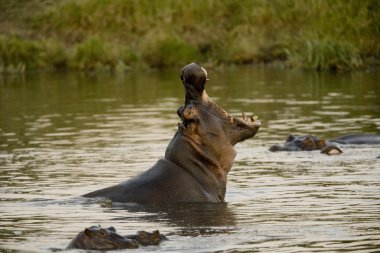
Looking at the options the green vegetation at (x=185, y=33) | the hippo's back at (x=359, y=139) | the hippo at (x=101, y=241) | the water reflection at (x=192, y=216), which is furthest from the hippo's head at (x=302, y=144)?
the green vegetation at (x=185, y=33)

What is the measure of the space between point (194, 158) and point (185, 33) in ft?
117

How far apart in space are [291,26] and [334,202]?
109 ft

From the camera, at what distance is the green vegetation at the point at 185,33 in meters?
36.9

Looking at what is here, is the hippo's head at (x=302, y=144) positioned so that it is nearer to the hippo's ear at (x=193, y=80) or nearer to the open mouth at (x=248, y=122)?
the open mouth at (x=248, y=122)

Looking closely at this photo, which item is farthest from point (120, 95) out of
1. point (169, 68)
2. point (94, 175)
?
point (94, 175)

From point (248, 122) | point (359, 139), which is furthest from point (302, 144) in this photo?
point (248, 122)

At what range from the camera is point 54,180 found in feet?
49.1

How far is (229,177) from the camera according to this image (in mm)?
14992

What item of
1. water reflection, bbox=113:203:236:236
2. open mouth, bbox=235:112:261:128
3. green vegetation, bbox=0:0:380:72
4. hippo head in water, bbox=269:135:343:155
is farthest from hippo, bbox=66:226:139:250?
green vegetation, bbox=0:0:380:72

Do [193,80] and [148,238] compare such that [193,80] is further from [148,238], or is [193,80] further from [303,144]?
[303,144]

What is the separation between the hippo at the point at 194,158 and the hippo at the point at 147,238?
1925 mm

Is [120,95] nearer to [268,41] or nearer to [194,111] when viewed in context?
[268,41]

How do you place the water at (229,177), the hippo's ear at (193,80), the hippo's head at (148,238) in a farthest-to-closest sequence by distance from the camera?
the hippo's ear at (193,80), the water at (229,177), the hippo's head at (148,238)

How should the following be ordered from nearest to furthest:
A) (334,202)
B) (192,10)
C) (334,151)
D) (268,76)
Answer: (334,202), (334,151), (268,76), (192,10)
